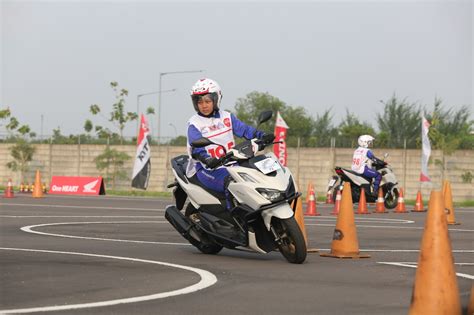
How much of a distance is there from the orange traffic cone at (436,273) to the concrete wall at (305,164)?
34.9m

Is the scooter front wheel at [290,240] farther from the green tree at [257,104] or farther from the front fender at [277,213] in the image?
the green tree at [257,104]

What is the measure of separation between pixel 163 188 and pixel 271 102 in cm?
5325

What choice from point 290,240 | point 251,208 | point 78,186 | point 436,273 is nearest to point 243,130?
point 251,208

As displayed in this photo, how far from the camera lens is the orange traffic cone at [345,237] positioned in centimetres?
1196

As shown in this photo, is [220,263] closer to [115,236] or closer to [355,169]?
[115,236]

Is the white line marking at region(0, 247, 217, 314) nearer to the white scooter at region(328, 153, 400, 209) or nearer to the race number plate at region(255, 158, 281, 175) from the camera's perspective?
the race number plate at region(255, 158, 281, 175)

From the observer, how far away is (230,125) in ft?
41.3

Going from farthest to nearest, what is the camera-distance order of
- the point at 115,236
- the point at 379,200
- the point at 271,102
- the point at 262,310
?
1. the point at 271,102
2. the point at 379,200
3. the point at 115,236
4. the point at 262,310

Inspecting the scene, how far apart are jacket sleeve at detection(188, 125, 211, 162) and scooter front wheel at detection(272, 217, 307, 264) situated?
125 centimetres

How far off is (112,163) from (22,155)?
4767mm

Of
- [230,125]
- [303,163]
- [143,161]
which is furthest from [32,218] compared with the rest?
[303,163]

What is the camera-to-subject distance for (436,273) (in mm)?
7328

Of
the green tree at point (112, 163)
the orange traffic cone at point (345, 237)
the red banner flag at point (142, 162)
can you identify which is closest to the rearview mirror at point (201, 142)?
the orange traffic cone at point (345, 237)

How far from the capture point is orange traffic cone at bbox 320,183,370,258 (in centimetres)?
1196
